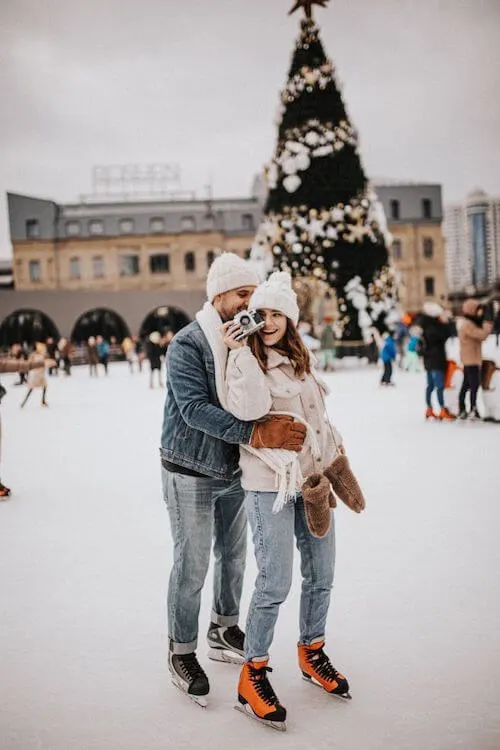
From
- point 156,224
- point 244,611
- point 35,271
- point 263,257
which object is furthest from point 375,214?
point 35,271

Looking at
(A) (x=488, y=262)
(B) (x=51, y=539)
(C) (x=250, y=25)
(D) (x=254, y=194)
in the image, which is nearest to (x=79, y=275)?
(D) (x=254, y=194)

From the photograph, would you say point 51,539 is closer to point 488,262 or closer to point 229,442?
point 229,442

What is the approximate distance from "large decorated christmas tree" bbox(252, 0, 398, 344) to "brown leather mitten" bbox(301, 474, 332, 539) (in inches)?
677

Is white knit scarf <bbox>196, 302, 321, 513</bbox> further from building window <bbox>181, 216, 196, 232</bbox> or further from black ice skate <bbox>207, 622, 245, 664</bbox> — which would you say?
building window <bbox>181, 216, 196, 232</bbox>

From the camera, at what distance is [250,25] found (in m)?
8.25

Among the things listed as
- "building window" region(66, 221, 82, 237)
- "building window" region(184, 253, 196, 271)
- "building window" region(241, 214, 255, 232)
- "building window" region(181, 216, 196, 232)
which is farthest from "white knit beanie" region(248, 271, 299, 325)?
"building window" region(66, 221, 82, 237)

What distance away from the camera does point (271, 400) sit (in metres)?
2.38

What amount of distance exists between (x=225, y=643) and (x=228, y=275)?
1533 millimetres

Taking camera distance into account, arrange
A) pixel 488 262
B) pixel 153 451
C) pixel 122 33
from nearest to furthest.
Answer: pixel 122 33 < pixel 153 451 < pixel 488 262

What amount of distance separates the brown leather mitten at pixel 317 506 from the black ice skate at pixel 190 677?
28.0 inches

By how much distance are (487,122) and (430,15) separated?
1431 mm

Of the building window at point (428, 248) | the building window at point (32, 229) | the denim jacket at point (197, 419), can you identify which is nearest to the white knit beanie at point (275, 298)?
the denim jacket at point (197, 419)

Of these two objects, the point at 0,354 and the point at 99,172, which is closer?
the point at 0,354

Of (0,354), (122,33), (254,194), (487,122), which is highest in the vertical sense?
(254,194)
